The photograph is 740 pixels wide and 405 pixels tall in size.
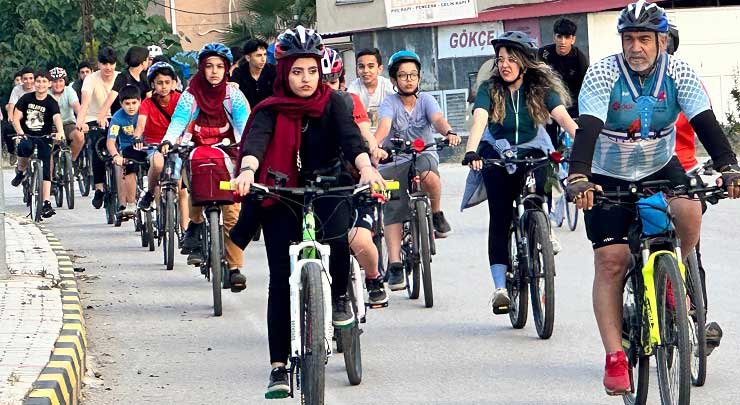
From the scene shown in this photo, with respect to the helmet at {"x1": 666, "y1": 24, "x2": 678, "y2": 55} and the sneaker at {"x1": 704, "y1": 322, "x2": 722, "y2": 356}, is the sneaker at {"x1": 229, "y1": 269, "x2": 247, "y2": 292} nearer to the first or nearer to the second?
the helmet at {"x1": 666, "y1": 24, "x2": 678, "y2": 55}

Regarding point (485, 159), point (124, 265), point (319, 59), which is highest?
point (319, 59)

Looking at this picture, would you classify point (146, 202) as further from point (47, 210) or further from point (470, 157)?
point (470, 157)

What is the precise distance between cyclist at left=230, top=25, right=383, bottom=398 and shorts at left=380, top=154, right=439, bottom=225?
148 inches

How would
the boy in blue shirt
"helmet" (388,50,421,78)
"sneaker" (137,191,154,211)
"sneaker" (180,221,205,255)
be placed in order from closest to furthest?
"helmet" (388,50,421,78), "sneaker" (180,221,205,255), "sneaker" (137,191,154,211), the boy in blue shirt

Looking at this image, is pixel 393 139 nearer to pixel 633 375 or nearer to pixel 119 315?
pixel 119 315

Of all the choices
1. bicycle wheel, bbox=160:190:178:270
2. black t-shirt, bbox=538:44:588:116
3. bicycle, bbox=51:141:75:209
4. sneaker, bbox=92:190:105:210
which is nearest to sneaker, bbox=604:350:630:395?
bicycle wheel, bbox=160:190:178:270

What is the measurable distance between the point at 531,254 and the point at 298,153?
242cm

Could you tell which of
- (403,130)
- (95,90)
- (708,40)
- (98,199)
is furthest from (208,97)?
(708,40)

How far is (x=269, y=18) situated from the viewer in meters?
42.0

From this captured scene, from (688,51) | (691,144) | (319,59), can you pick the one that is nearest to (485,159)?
(691,144)

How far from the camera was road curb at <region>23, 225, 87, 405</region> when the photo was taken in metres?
7.43

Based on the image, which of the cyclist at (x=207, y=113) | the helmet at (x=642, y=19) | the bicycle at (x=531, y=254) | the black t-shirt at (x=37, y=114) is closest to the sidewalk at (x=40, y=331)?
the cyclist at (x=207, y=113)

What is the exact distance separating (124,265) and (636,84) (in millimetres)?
8597

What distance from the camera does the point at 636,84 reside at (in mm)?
7305
